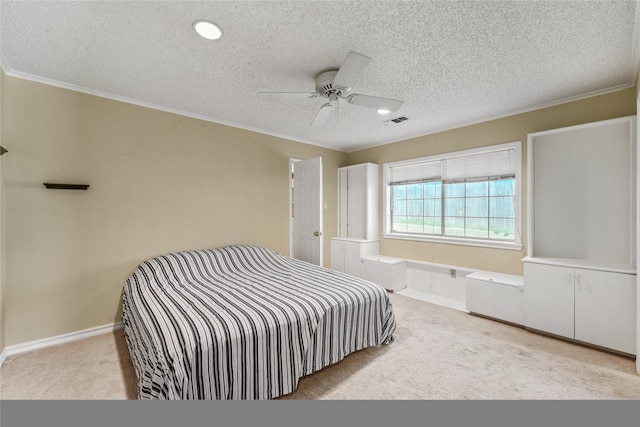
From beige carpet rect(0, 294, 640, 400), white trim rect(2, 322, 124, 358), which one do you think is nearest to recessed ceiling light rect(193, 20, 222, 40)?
beige carpet rect(0, 294, 640, 400)

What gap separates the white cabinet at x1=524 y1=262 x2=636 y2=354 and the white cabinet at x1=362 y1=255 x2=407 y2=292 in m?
1.56

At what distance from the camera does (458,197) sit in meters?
3.54

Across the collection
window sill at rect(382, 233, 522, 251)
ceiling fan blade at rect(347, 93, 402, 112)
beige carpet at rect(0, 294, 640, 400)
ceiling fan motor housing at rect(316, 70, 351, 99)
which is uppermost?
ceiling fan motor housing at rect(316, 70, 351, 99)

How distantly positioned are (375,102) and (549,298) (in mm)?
2456

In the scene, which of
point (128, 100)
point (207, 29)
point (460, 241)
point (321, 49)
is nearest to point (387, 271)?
point (460, 241)

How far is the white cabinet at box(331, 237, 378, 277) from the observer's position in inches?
164

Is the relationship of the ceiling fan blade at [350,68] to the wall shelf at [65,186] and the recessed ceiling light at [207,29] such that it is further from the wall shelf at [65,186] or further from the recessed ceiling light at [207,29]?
the wall shelf at [65,186]

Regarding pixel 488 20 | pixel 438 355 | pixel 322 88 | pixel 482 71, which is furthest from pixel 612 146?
pixel 322 88

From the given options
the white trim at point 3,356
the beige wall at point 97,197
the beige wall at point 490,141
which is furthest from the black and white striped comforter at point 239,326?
the beige wall at point 490,141

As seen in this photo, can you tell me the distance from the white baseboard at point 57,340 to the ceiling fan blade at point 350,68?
3097 mm

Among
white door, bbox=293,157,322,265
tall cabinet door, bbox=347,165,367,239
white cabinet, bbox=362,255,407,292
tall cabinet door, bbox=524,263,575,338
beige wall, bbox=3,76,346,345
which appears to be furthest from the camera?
tall cabinet door, bbox=347,165,367,239

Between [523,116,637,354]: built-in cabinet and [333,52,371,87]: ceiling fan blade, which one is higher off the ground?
[333,52,371,87]: ceiling fan blade

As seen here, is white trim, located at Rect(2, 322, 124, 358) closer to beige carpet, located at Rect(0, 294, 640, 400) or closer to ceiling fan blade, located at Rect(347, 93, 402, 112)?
beige carpet, located at Rect(0, 294, 640, 400)

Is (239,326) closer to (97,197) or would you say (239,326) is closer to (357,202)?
(97,197)
